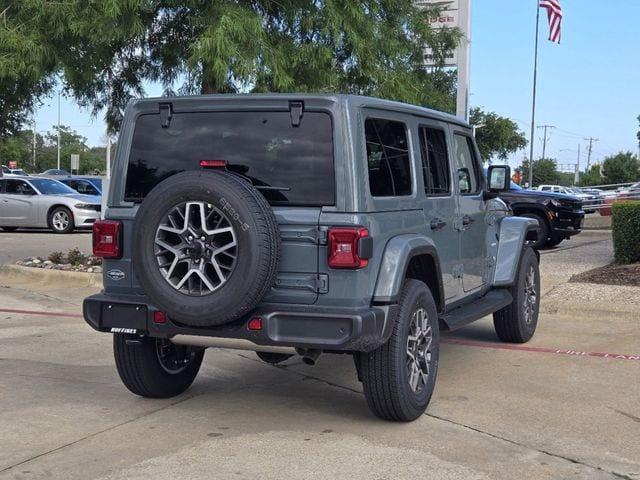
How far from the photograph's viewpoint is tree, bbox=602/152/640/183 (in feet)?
318

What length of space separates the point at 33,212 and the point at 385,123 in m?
17.3

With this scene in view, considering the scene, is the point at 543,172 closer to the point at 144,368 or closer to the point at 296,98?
the point at 144,368

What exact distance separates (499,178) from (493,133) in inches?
2211

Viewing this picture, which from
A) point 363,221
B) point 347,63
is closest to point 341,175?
point 363,221

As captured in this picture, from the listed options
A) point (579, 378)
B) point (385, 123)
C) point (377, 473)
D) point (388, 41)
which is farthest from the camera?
point (388, 41)

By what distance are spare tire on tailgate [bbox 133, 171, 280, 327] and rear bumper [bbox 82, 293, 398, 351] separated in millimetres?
152

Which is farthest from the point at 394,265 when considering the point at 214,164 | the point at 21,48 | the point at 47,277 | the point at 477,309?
the point at 47,277

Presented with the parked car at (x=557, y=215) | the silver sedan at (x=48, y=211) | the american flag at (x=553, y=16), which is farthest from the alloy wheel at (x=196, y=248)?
the american flag at (x=553, y=16)

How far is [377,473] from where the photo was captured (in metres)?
4.29

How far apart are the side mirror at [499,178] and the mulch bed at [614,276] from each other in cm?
375

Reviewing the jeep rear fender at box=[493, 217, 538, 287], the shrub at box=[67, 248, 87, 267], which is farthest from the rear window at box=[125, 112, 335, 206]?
the shrub at box=[67, 248, 87, 267]

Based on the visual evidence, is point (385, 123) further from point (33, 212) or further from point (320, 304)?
point (33, 212)

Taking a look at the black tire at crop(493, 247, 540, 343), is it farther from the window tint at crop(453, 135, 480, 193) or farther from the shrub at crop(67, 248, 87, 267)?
the shrub at crop(67, 248, 87, 267)

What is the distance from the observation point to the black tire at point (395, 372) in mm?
4914
